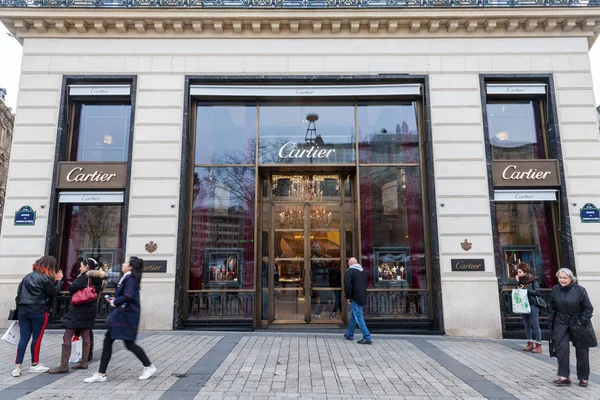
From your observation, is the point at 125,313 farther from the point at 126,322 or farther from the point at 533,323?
the point at 533,323

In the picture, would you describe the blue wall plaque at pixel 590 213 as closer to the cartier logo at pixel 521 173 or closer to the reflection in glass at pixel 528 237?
the reflection in glass at pixel 528 237

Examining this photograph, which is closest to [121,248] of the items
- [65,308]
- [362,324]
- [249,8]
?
[65,308]

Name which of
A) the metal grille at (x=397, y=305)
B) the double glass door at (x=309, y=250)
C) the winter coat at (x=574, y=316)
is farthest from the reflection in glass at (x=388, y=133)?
the winter coat at (x=574, y=316)

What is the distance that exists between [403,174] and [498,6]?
5116mm

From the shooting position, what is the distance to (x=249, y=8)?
10.6m

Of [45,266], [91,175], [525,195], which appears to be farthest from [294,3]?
[45,266]

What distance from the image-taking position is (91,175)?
10367 mm

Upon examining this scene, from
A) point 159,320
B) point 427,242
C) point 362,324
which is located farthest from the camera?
point 427,242

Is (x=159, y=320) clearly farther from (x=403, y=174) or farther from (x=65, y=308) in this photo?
(x=403, y=174)

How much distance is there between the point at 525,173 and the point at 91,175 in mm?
11388

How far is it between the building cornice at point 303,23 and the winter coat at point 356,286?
6548 mm

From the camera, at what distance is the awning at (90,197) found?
10273mm

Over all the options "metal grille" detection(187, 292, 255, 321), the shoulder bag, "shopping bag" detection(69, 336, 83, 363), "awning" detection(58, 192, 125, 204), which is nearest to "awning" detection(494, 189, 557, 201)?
"metal grille" detection(187, 292, 255, 321)

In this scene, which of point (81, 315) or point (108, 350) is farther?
point (81, 315)
